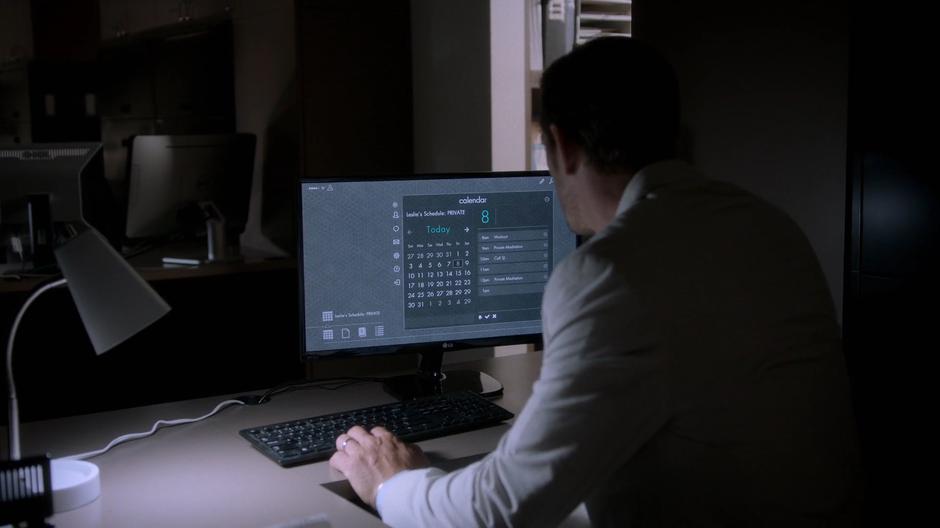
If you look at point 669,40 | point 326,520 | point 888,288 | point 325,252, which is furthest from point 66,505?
point 669,40

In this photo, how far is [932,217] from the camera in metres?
1.19

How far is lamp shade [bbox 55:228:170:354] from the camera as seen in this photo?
3.68ft

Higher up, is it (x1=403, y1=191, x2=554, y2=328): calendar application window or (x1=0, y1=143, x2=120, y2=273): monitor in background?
(x1=0, y1=143, x2=120, y2=273): monitor in background

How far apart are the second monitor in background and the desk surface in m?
2.00

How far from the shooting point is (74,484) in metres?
1.21

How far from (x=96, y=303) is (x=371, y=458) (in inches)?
16.7

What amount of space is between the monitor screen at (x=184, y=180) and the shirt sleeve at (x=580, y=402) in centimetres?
281

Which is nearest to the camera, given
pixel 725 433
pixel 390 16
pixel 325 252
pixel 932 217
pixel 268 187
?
pixel 725 433

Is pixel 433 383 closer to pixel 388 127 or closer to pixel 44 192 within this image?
pixel 44 192

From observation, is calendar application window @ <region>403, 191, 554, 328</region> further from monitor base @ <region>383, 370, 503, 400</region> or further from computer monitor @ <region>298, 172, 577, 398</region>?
monitor base @ <region>383, 370, 503, 400</region>

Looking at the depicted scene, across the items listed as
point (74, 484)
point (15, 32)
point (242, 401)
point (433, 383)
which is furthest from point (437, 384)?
point (15, 32)

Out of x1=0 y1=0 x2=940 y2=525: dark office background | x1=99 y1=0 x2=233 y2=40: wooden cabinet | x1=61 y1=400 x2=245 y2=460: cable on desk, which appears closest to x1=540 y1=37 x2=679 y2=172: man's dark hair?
x1=0 y1=0 x2=940 y2=525: dark office background

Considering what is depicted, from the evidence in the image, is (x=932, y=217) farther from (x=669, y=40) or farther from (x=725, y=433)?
(x=669, y=40)

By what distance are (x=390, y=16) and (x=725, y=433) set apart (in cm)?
305
